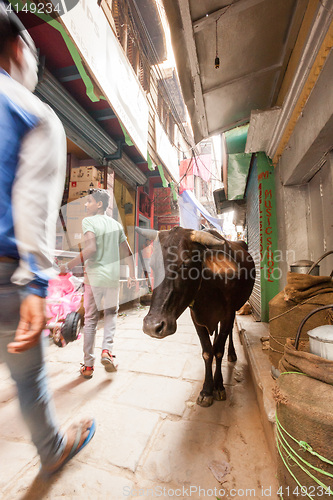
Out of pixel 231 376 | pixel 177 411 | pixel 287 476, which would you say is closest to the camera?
pixel 287 476

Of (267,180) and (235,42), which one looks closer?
(235,42)

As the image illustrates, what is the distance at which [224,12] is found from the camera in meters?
2.73

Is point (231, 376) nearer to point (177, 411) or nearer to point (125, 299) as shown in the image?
point (177, 411)

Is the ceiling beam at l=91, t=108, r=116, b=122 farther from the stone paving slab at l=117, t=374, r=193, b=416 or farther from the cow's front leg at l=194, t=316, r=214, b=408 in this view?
the stone paving slab at l=117, t=374, r=193, b=416

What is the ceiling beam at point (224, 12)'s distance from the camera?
2.67 m

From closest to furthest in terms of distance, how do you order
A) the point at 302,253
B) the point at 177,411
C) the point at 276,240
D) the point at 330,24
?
the point at 330,24 → the point at 177,411 → the point at 302,253 → the point at 276,240

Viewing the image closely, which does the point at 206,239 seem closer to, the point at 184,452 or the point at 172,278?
the point at 172,278

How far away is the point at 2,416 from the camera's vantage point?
7.04 feet

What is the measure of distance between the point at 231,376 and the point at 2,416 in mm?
2554

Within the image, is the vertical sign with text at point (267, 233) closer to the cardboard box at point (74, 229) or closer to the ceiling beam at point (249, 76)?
the ceiling beam at point (249, 76)

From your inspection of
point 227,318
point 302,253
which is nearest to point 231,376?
point 227,318

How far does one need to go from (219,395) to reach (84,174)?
5.72m

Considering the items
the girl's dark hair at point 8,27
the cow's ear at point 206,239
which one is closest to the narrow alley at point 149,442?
the cow's ear at point 206,239

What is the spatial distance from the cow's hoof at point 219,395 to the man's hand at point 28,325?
6.84 feet
